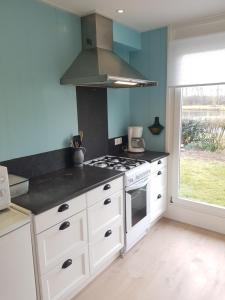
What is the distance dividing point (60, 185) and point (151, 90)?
5.88 feet

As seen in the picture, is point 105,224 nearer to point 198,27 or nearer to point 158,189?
point 158,189

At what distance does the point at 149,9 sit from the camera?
2.21 m

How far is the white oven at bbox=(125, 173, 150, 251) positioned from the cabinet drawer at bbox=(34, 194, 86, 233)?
627 mm

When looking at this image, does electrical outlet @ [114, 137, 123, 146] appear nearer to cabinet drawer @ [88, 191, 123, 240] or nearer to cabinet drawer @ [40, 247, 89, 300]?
cabinet drawer @ [88, 191, 123, 240]

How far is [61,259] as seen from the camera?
1.66 metres

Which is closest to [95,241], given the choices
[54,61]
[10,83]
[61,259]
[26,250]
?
[61,259]

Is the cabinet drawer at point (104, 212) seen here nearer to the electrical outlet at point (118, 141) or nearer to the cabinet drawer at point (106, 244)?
the cabinet drawer at point (106, 244)

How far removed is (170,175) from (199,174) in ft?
1.17

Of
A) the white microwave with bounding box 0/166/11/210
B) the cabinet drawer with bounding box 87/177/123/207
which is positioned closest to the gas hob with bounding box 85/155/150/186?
the cabinet drawer with bounding box 87/177/123/207

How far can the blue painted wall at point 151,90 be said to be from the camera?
285cm

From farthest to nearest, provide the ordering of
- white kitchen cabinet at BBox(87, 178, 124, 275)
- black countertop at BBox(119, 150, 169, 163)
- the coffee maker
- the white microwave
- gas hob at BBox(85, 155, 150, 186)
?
the coffee maker, black countertop at BBox(119, 150, 169, 163), gas hob at BBox(85, 155, 150, 186), white kitchen cabinet at BBox(87, 178, 124, 275), the white microwave

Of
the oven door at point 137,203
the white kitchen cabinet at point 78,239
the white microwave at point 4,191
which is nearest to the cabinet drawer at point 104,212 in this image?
the white kitchen cabinet at point 78,239

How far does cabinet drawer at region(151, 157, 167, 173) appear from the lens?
107 inches

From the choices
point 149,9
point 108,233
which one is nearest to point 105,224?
point 108,233
